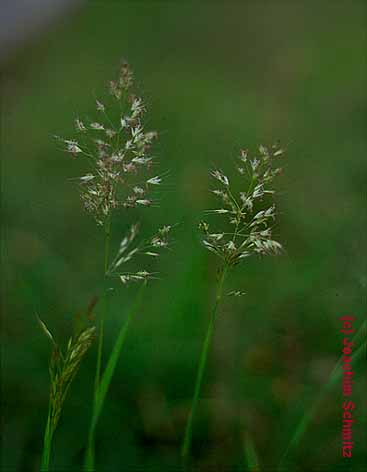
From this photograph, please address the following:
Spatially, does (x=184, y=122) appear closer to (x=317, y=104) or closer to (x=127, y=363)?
(x=317, y=104)

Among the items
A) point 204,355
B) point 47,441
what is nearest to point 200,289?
point 204,355

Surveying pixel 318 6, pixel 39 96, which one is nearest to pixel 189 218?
pixel 39 96

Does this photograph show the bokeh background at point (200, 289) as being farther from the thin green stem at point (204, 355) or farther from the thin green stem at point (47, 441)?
the thin green stem at point (47, 441)

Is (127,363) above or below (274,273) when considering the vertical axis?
below

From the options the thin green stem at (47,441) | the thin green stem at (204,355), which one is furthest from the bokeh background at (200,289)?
the thin green stem at (47,441)

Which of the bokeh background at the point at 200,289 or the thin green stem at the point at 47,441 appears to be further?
the bokeh background at the point at 200,289

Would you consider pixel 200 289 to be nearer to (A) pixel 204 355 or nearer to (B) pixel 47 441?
(A) pixel 204 355

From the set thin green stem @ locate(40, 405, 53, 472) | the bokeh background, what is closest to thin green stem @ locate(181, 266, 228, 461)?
the bokeh background

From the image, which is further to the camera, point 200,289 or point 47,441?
point 200,289
